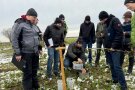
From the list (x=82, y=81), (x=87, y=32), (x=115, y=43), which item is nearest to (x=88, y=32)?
(x=87, y=32)

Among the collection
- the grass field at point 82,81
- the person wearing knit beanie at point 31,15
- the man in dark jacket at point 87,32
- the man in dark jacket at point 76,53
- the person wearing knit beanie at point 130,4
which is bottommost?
the grass field at point 82,81

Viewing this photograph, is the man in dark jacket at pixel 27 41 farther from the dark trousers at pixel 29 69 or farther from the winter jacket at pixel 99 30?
Answer: the winter jacket at pixel 99 30

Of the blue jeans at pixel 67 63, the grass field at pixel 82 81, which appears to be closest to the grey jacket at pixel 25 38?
the grass field at pixel 82 81

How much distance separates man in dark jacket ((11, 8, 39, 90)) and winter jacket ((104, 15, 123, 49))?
70.4 inches

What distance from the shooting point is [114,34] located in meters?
10.7

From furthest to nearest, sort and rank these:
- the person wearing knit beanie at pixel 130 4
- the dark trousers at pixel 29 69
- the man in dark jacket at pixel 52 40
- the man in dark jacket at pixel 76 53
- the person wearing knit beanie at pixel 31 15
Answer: the man in dark jacket at pixel 76 53 → the man in dark jacket at pixel 52 40 → the dark trousers at pixel 29 69 → the person wearing knit beanie at pixel 31 15 → the person wearing knit beanie at pixel 130 4

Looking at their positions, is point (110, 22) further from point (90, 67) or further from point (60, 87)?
point (90, 67)

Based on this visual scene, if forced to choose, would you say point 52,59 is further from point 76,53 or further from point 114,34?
point 114,34

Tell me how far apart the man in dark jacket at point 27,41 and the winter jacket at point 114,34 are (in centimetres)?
179

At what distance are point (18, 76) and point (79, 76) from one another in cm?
214

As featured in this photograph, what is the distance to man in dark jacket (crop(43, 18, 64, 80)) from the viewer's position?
13.3 metres

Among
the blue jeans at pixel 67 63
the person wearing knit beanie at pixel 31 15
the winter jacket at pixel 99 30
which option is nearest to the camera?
the person wearing knit beanie at pixel 31 15

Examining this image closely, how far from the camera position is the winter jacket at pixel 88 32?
15672 millimetres

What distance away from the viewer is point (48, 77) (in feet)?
43.9
